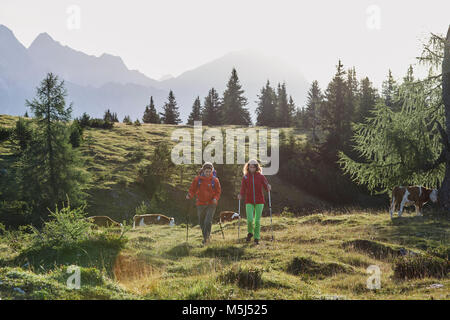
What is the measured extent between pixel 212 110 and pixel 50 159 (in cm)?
5129

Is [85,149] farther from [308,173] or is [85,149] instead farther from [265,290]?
[265,290]

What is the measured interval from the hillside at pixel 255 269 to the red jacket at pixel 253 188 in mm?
1379

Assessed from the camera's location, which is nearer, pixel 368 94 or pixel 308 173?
pixel 308 173

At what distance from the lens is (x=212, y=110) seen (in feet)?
236

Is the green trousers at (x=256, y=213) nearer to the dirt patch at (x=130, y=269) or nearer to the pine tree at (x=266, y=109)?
the dirt patch at (x=130, y=269)

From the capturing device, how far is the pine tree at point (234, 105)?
7012 cm

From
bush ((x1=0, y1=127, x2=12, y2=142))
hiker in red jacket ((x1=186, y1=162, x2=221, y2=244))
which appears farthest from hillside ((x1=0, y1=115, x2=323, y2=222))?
hiker in red jacket ((x1=186, y1=162, x2=221, y2=244))

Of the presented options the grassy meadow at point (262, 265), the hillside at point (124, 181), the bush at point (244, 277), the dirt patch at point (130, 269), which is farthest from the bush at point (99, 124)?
the bush at point (244, 277)

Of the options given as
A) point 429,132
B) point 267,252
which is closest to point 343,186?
point 429,132

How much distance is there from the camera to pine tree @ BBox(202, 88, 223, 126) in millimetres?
71375

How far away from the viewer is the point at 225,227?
15.1 metres

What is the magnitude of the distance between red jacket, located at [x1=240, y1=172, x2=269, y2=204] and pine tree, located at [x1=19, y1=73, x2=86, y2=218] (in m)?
16.2

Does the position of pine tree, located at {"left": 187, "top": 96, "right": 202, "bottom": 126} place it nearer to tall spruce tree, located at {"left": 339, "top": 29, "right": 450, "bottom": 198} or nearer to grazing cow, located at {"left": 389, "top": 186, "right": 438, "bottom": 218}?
tall spruce tree, located at {"left": 339, "top": 29, "right": 450, "bottom": 198}

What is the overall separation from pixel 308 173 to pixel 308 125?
3635 cm
